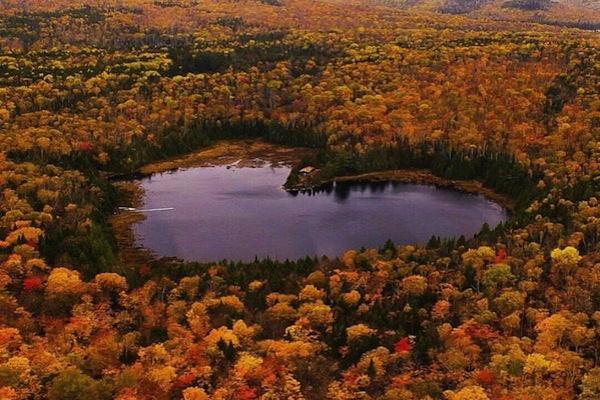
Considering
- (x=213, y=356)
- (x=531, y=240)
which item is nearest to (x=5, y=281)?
(x=213, y=356)

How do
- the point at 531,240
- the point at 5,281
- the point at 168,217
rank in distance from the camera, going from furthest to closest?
1. the point at 168,217
2. the point at 531,240
3. the point at 5,281

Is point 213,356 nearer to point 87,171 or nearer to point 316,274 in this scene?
point 316,274

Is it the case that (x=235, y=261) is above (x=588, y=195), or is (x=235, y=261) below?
below

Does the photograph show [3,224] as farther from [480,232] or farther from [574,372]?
[574,372]

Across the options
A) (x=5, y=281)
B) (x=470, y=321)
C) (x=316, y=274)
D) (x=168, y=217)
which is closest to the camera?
Result: (x=470, y=321)

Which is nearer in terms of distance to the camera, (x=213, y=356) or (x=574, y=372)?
(x=574, y=372)

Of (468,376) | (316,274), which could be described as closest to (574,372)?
(468,376)
